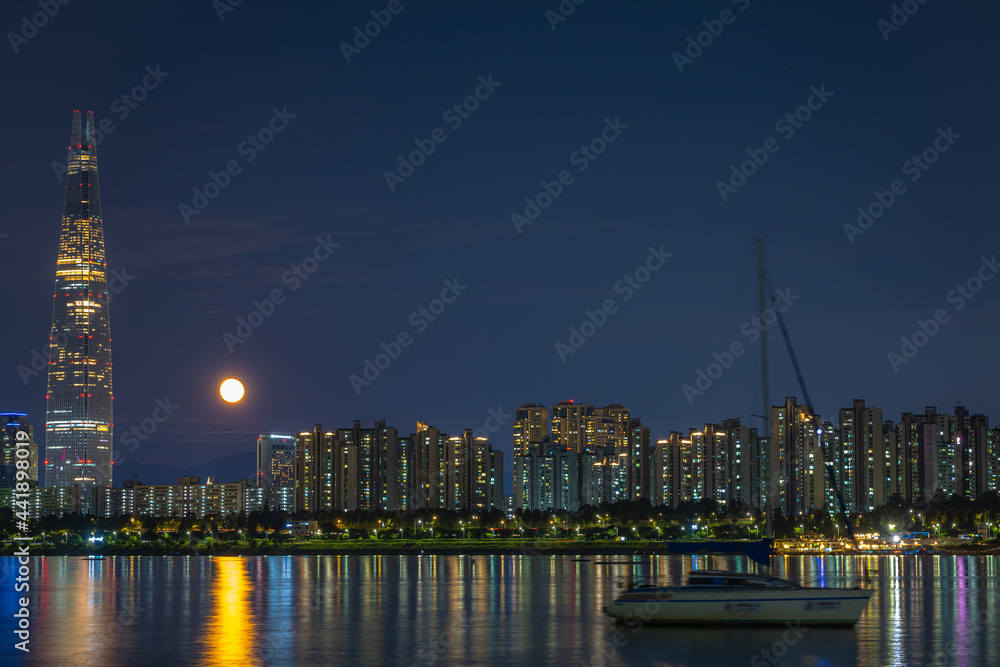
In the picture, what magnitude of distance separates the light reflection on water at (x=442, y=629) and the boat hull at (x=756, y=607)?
0.54 m

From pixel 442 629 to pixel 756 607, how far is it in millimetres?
12253

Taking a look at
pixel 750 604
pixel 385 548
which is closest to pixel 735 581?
pixel 750 604

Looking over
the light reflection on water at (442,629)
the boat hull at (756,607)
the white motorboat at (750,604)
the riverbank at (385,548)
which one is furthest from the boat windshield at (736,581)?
the riverbank at (385,548)

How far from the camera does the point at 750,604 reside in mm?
42562

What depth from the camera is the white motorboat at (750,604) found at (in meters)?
42.6

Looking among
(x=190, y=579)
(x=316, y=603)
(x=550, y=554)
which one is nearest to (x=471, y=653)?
(x=316, y=603)

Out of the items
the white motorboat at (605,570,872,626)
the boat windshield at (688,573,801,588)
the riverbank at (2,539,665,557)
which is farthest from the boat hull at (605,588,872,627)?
the riverbank at (2,539,665,557)

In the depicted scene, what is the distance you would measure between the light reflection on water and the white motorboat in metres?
0.57

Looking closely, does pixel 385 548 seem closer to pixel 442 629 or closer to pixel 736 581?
pixel 442 629

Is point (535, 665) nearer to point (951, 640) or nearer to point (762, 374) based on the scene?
→ point (951, 640)

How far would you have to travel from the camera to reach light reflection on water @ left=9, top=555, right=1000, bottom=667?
36594 mm

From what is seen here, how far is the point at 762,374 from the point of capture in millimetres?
70438

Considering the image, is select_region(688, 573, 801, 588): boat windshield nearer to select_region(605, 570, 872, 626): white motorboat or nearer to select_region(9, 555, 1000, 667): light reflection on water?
select_region(605, 570, 872, 626): white motorboat

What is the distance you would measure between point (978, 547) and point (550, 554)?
59520 millimetres
